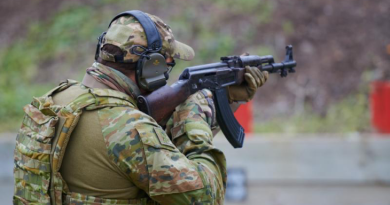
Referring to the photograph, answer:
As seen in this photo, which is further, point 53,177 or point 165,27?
point 165,27

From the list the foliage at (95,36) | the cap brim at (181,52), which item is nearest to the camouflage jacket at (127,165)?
the cap brim at (181,52)

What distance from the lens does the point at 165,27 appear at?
8.41 feet

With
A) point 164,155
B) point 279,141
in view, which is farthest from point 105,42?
point 279,141

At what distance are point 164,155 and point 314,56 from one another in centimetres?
657

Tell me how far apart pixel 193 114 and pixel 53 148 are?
0.68 meters

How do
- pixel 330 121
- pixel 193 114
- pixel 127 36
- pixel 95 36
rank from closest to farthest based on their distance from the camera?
pixel 127 36
pixel 193 114
pixel 330 121
pixel 95 36

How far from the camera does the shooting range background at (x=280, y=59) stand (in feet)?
21.2

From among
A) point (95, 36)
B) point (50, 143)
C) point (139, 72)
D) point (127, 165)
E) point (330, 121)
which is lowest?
point (127, 165)

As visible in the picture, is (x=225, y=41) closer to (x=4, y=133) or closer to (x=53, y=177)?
(x=4, y=133)

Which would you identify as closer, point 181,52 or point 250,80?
point 181,52

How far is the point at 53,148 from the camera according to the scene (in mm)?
2307

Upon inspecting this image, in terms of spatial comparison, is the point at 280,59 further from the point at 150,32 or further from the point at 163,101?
the point at 150,32

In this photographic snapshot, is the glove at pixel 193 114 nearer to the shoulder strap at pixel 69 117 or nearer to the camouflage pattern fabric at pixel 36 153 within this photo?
the shoulder strap at pixel 69 117

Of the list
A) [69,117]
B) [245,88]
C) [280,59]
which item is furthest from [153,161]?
[280,59]
